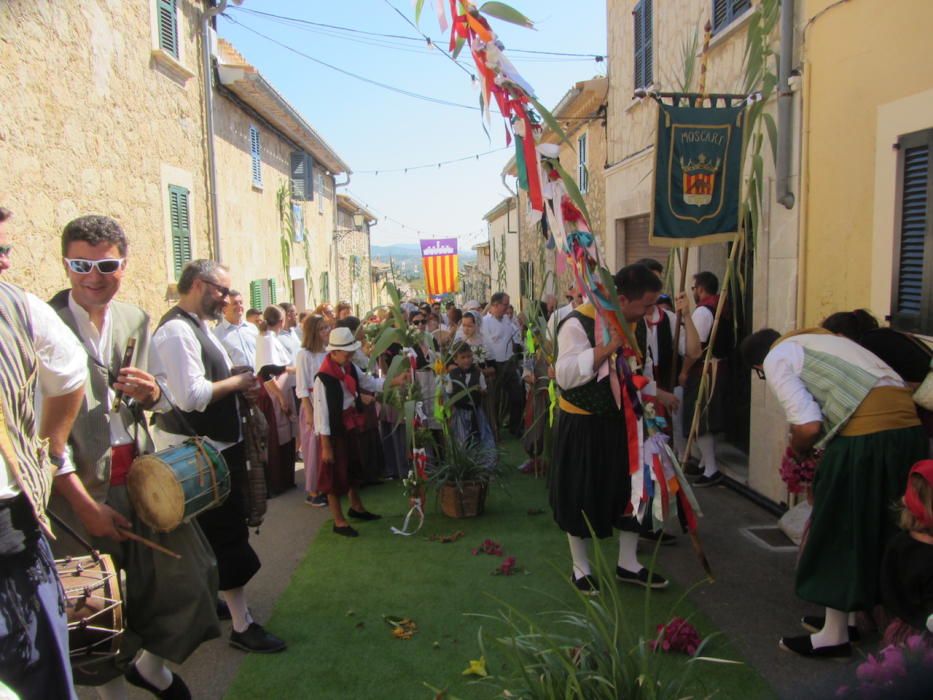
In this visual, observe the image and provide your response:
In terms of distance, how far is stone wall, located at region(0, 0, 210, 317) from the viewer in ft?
17.7

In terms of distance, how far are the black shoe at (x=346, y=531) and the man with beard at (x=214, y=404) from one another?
5.31 feet

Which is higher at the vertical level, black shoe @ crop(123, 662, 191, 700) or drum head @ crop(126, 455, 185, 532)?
drum head @ crop(126, 455, 185, 532)

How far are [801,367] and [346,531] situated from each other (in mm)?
3372

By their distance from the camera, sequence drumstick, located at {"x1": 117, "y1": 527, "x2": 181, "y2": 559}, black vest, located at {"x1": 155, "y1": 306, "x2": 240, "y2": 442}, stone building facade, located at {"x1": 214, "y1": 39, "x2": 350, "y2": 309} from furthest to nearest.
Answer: stone building facade, located at {"x1": 214, "y1": 39, "x2": 350, "y2": 309}, black vest, located at {"x1": 155, "y1": 306, "x2": 240, "y2": 442}, drumstick, located at {"x1": 117, "y1": 527, "x2": 181, "y2": 559}

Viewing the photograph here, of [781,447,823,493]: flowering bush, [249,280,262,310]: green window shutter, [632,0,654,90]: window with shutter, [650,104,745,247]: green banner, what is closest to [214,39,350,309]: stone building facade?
[249,280,262,310]: green window shutter

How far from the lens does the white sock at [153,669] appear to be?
2.81 metres

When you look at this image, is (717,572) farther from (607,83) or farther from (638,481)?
(607,83)

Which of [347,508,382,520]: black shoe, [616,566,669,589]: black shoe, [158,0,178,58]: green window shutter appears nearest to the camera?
[616,566,669,589]: black shoe

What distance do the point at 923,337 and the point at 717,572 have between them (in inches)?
69.4

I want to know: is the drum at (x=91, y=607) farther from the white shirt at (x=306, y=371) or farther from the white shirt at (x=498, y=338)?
the white shirt at (x=498, y=338)

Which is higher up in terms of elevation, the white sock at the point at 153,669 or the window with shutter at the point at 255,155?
the window with shutter at the point at 255,155

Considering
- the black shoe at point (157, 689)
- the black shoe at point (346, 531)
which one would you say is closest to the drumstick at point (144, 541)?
the black shoe at point (157, 689)

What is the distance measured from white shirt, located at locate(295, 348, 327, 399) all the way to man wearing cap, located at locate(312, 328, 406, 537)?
0.27 m

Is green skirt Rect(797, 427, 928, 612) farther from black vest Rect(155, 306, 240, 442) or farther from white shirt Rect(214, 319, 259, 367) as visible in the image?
white shirt Rect(214, 319, 259, 367)
